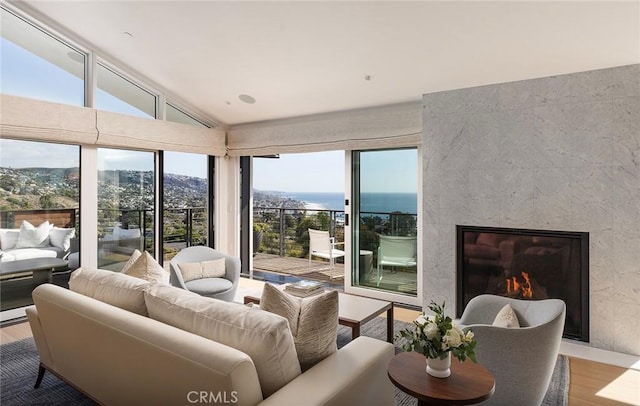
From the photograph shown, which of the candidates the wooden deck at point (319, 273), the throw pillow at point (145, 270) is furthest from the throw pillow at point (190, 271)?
the wooden deck at point (319, 273)

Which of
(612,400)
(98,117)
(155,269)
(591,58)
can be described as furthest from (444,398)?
(98,117)

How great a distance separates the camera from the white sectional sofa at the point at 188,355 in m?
1.40

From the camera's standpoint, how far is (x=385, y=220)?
461 centimetres

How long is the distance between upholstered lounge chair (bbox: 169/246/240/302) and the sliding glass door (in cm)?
156

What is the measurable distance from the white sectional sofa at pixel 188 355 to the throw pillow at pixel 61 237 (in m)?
2.22

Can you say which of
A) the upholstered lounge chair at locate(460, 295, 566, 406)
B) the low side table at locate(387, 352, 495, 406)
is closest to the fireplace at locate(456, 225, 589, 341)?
the upholstered lounge chair at locate(460, 295, 566, 406)

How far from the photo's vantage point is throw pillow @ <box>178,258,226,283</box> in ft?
12.6

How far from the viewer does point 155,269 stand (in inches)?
116

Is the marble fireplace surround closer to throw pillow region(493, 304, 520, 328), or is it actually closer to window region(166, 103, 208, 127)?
throw pillow region(493, 304, 520, 328)

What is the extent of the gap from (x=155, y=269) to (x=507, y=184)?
312 centimetres

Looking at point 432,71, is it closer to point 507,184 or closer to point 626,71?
point 507,184

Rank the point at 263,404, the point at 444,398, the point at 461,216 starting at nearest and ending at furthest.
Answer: the point at 263,404 → the point at 444,398 → the point at 461,216

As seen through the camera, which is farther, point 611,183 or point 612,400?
point 611,183

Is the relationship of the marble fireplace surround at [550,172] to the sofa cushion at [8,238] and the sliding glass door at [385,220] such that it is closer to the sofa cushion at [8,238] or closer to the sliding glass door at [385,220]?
the sliding glass door at [385,220]
